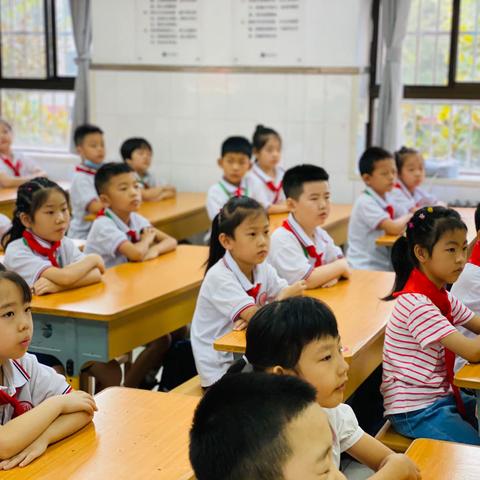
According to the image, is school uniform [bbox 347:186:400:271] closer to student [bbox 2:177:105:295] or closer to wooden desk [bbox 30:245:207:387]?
wooden desk [bbox 30:245:207:387]

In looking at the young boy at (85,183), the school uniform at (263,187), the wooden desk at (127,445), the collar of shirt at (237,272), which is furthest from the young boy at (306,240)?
the young boy at (85,183)

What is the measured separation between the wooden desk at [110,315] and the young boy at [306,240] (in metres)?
0.42

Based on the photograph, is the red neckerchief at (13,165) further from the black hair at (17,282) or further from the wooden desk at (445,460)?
the wooden desk at (445,460)

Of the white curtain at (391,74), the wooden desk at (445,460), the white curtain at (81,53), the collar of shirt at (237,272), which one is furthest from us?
the white curtain at (81,53)

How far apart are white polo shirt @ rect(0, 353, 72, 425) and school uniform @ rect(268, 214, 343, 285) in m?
1.63

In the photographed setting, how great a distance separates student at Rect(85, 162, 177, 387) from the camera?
4309 mm

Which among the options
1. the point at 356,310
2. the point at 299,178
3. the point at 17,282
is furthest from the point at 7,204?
the point at 17,282

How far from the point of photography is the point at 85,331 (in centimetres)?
332

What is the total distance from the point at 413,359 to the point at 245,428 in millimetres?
1521

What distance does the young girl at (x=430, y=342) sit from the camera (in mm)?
2639

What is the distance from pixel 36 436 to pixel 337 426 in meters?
0.72

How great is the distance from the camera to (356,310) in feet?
11.1

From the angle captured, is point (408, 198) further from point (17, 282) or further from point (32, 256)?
point (17, 282)

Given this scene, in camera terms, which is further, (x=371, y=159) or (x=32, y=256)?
(x=371, y=159)
